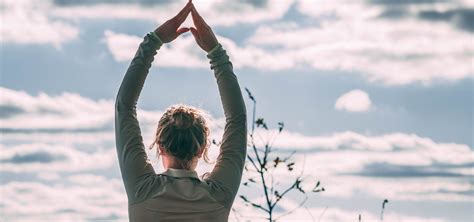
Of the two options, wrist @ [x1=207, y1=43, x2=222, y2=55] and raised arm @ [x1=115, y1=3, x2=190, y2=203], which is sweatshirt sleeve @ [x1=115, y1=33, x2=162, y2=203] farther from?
wrist @ [x1=207, y1=43, x2=222, y2=55]

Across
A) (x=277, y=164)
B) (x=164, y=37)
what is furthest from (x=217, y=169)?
(x=277, y=164)

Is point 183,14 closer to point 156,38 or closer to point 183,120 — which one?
point 156,38

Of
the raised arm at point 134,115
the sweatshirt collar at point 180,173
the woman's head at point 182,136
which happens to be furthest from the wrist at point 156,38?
the sweatshirt collar at point 180,173

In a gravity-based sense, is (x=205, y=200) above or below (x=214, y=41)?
below

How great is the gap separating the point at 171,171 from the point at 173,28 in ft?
3.10

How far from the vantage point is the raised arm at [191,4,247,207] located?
4.06 m

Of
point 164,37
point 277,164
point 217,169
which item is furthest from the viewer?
point 277,164

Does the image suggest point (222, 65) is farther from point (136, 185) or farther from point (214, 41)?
point (136, 185)

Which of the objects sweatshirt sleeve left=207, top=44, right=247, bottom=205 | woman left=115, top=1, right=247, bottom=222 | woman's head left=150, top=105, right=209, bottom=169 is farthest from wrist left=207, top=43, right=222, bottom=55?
woman's head left=150, top=105, right=209, bottom=169

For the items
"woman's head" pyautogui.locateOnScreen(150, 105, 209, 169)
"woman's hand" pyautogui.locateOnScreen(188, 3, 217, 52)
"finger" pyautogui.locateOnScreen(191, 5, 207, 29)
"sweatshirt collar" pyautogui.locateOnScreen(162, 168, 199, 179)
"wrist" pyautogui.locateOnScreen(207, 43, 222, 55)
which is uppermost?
"finger" pyautogui.locateOnScreen(191, 5, 207, 29)

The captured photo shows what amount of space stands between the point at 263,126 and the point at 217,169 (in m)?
3.44

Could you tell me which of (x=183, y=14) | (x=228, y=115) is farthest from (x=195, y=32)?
(x=228, y=115)

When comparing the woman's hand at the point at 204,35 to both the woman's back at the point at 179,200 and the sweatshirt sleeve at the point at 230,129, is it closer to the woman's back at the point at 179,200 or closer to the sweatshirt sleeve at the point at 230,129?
the sweatshirt sleeve at the point at 230,129

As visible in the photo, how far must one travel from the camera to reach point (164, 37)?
175 inches
